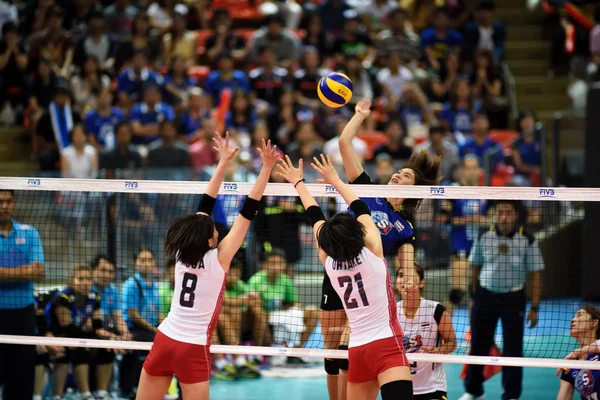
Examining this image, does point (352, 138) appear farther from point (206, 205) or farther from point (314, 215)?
point (206, 205)

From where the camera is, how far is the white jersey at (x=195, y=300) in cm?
669

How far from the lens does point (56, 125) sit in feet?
54.7

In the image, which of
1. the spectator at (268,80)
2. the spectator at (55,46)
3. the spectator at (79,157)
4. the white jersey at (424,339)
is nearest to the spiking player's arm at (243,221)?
the white jersey at (424,339)

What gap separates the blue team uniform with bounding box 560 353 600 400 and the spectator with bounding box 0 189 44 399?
5297 millimetres

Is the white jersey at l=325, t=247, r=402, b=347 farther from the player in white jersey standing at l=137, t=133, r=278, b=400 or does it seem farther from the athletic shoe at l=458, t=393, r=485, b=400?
the athletic shoe at l=458, t=393, r=485, b=400

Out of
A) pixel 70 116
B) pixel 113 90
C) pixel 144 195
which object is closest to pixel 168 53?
pixel 113 90

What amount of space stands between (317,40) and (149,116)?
14.6 feet

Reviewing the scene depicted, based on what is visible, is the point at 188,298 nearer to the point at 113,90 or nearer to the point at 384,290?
the point at 384,290

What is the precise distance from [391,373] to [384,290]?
64cm

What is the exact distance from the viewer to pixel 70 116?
16688 millimetres

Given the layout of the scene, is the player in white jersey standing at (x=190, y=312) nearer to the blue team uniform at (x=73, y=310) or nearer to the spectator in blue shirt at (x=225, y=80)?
the blue team uniform at (x=73, y=310)

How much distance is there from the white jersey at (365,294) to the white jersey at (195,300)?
93 cm

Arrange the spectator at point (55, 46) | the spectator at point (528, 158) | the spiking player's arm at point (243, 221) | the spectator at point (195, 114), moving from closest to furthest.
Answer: the spiking player's arm at point (243, 221) → the spectator at point (528, 158) → the spectator at point (195, 114) → the spectator at point (55, 46)

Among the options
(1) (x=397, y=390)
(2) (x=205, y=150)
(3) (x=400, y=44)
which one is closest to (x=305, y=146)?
(2) (x=205, y=150)
